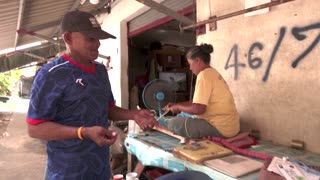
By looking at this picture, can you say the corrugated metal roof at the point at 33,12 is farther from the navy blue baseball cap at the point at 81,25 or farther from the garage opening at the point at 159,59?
the navy blue baseball cap at the point at 81,25

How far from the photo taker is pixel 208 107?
3.04 meters

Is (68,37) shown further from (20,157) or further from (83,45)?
(20,157)

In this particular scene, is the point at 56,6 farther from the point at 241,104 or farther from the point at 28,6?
the point at 241,104

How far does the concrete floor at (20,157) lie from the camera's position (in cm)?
481

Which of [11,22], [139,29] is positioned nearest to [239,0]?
[139,29]

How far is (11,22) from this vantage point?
20.2 feet

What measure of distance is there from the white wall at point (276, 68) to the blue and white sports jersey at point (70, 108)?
186cm

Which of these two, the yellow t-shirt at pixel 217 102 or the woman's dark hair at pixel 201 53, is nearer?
the yellow t-shirt at pixel 217 102

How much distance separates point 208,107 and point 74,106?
1.68 m

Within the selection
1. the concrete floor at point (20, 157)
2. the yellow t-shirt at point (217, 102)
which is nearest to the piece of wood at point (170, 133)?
the yellow t-shirt at point (217, 102)

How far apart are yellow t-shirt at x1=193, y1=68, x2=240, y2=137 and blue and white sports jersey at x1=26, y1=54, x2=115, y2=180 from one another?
4.47 feet

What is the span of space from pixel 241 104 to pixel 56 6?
4.46 metres

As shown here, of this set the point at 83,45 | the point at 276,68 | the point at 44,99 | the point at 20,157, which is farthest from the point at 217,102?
the point at 20,157

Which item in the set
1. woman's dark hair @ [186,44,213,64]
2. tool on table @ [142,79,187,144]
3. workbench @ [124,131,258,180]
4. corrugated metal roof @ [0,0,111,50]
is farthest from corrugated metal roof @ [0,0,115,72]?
woman's dark hair @ [186,44,213,64]
